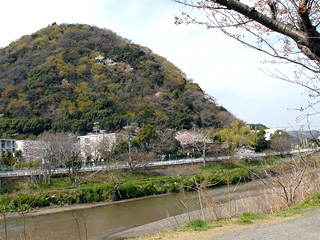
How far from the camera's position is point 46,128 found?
52.4 m

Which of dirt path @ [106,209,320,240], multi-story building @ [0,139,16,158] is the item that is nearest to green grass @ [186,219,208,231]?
dirt path @ [106,209,320,240]

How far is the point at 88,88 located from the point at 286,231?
66758 millimetres

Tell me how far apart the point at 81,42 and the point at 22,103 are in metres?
39.1

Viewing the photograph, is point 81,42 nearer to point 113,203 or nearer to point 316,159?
point 113,203

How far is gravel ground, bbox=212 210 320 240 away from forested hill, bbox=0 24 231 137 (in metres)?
48.1

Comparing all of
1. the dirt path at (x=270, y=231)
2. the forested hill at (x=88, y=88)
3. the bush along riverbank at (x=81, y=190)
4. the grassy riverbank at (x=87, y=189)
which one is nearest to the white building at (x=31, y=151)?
the grassy riverbank at (x=87, y=189)

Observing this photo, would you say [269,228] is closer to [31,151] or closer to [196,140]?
[31,151]

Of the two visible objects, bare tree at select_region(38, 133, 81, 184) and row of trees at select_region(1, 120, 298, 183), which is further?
row of trees at select_region(1, 120, 298, 183)

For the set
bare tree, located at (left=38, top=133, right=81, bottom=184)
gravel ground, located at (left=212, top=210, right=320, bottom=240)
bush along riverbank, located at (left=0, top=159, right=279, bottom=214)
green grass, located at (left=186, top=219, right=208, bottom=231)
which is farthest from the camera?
bare tree, located at (left=38, top=133, right=81, bottom=184)

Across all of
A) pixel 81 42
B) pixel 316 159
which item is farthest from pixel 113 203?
pixel 81 42

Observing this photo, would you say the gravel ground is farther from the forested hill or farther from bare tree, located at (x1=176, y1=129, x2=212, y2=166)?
the forested hill

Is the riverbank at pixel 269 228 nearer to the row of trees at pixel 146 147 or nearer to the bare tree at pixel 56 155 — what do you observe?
the row of trees at pixel 146 147

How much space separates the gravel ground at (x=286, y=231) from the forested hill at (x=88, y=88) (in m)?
48.1

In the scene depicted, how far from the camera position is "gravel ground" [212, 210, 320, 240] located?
5109mm
